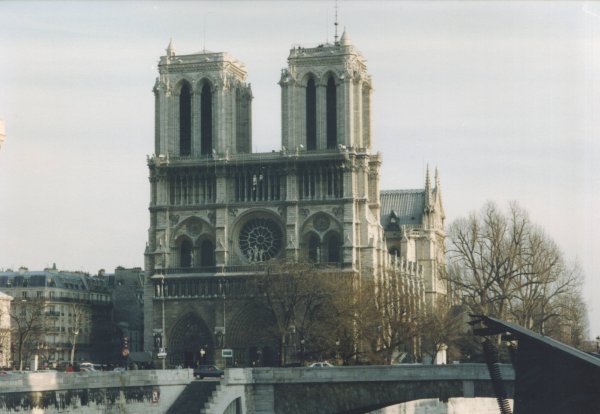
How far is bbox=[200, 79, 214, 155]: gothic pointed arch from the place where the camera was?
122 m

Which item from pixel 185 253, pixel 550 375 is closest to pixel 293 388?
pixel 550 375

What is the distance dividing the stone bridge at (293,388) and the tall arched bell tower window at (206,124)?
46.8 m

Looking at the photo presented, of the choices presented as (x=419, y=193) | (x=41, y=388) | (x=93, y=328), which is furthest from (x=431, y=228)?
(x=41, y=388)

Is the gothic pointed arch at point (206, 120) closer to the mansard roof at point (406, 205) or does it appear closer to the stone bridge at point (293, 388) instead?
the mansard roof at point (406, 205)

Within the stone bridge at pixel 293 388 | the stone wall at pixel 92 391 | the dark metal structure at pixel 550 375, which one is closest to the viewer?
the dark metal structure at pixel 550 375

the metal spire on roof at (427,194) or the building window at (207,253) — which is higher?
the metal spire on roof at (427,194)

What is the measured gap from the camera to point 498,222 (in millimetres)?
102625

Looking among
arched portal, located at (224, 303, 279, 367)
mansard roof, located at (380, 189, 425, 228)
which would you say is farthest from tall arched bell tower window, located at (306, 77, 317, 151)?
mansard roof, located at (380, 189, 425, 228)

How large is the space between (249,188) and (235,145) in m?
4.17

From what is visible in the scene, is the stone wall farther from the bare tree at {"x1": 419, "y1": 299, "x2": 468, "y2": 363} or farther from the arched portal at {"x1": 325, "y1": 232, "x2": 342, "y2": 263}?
the arched portal at {"x1": 325, "y1": 232, "x2": 342, "y2": 263}

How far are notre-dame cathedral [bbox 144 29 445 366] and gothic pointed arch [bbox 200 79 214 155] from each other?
0.25ft

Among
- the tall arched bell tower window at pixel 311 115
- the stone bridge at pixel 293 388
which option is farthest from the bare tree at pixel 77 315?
the stone bridge at pixel 293 388

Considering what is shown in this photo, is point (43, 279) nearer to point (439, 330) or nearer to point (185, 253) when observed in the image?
point (185, 253)

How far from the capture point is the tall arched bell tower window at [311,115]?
11969 centimetres
